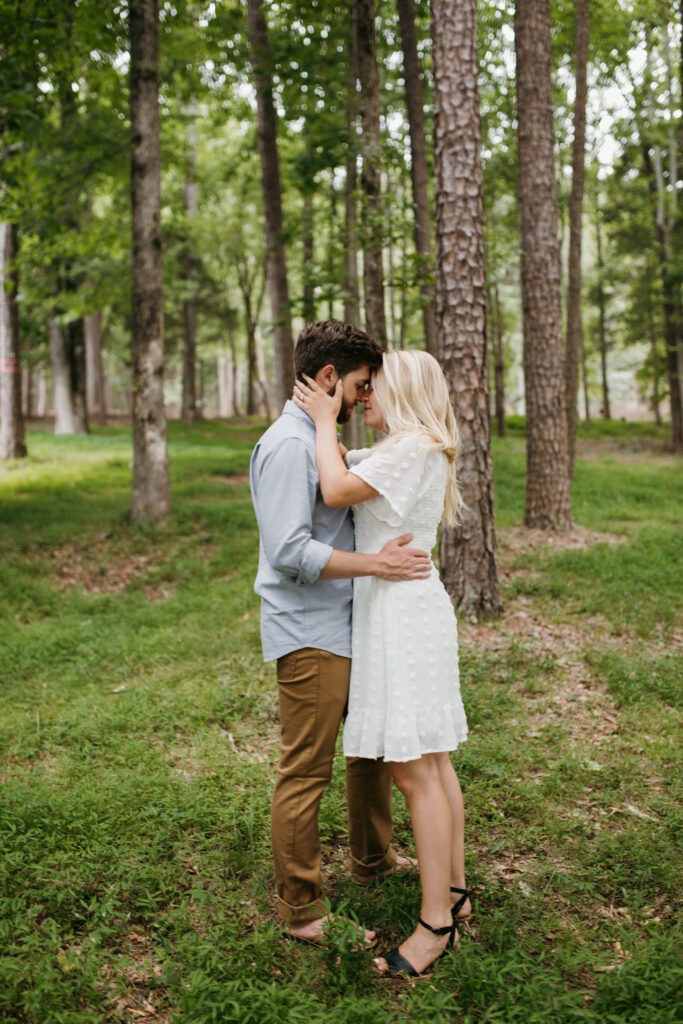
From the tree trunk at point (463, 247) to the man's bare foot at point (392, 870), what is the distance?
313 cm

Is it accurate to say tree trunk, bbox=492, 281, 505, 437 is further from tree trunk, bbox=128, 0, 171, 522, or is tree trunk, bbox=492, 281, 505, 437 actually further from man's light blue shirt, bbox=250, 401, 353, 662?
man's light blue shirt, bbox=250, 401, 353, 662

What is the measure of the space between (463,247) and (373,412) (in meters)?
3.71

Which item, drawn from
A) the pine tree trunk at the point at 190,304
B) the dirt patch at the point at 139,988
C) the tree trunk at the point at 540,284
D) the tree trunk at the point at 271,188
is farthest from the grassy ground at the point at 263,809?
the pine tree trunk at the point at 190,304

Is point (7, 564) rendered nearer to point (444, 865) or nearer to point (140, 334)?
point (140, 334)

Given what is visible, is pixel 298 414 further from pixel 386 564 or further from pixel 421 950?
pixel 421 950

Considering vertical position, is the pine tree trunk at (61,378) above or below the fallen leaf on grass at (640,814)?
above

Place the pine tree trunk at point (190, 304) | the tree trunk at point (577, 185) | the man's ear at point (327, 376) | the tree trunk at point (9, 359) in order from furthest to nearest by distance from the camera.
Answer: the pine tree trunk at point (190, 304), the tree trunk at point (9, 359), the tree trunk at point (577, 185), the man's ear at point (327, 376)

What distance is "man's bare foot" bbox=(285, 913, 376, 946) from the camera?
3020 mm

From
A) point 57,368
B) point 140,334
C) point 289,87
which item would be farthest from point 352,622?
point 57,368

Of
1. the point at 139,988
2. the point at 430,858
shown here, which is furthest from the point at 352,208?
the point at 139,988

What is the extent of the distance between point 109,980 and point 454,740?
1622 mm

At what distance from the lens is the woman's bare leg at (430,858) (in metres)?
2.92

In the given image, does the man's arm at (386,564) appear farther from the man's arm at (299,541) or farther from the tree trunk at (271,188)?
the tree trunk at (271,188)

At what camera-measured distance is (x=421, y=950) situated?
2914 millimetres
